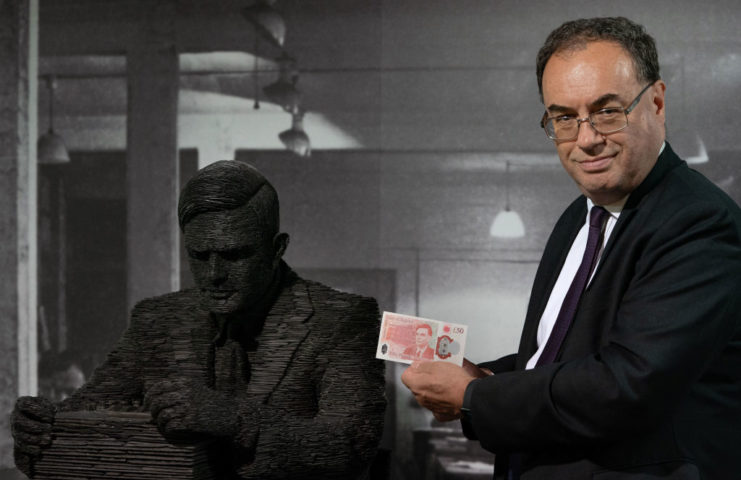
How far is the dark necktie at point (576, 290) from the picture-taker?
1970 millimetres

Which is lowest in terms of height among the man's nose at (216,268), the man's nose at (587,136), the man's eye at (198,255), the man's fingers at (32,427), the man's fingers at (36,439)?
the man's fingers at (36,439)

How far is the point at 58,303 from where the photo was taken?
4934 mm

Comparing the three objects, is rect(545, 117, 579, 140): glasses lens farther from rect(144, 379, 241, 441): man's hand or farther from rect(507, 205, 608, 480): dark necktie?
rect(144, 379, 241, 441): man's hand

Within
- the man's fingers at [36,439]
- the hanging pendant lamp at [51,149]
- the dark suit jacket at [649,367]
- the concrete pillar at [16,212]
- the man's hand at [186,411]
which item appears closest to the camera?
the dark suit jacket at [649,367]

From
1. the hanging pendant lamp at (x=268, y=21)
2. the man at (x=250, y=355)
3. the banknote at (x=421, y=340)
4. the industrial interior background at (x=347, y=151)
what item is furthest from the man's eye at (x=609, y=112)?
the hanging pendant lamp at (x=268, y=21)

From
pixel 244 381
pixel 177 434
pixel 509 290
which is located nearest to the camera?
pixel 177 434

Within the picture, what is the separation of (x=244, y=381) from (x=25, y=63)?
9.93 ft

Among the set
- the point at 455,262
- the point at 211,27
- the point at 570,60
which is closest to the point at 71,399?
the point at 570,60

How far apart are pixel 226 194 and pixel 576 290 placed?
120cm

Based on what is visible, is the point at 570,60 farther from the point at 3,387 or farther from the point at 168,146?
the point at 3,387

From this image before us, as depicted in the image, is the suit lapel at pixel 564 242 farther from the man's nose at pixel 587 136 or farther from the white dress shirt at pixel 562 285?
the man's nose at pixel 587 136

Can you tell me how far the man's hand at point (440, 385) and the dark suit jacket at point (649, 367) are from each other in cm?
8

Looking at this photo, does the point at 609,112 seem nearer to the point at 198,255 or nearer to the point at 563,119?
the point at 563,119

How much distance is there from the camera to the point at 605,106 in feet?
6.15
